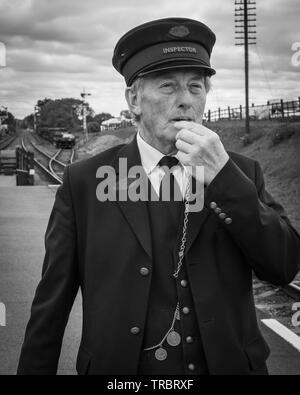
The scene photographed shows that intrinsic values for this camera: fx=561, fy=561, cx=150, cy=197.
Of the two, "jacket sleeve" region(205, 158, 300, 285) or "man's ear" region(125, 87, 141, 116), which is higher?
"man's ear" region(125, 87, 141, 116)

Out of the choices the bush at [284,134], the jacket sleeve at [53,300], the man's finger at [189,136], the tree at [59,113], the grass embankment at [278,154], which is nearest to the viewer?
the man's finger at [189,136]

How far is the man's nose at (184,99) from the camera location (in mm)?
1883

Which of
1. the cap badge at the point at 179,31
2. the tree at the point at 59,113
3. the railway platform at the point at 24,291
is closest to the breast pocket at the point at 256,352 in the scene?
the cap badge at the point at 179,31

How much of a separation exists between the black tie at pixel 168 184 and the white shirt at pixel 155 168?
0.02 m

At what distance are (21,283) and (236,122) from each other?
114 ft

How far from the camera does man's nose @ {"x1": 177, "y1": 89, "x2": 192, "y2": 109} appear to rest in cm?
188

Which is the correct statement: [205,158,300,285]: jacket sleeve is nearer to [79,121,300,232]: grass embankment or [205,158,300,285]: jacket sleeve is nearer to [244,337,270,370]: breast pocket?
[244,337,270,370]: breast pocket

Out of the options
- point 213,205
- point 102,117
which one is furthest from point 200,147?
Answer: point 102,117

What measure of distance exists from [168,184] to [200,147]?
32 cm

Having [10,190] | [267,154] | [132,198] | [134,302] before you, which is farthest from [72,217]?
[267,154]

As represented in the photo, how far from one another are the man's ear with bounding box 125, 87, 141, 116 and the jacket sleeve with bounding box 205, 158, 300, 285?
1.38 ft

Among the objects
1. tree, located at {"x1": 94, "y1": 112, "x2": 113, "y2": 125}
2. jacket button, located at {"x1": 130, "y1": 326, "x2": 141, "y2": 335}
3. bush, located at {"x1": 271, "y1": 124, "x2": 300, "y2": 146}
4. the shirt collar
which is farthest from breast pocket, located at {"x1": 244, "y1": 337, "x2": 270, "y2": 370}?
tree, located at {"x1": 94, "y1": 112, "x2": 113, "y2": 125}

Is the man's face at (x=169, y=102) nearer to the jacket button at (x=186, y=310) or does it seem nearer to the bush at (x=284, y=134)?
the jacket button at (x=186, y=310)

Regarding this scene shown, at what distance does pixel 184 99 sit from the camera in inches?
74.2
